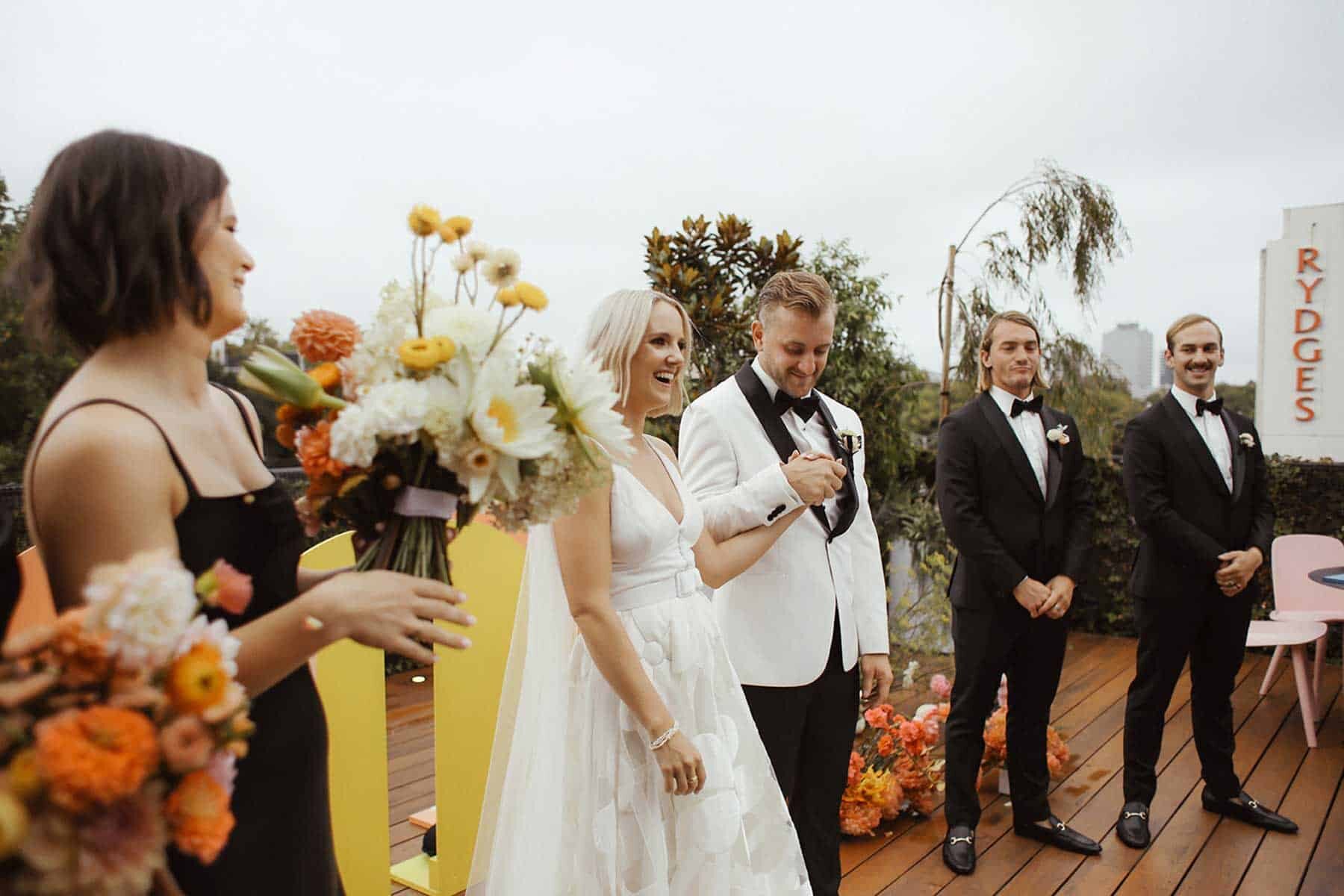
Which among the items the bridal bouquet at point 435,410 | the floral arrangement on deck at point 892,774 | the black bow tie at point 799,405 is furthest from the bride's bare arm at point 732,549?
the floral arrangement on deck at point 892,774

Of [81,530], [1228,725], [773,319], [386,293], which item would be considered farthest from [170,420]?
[1228,725]

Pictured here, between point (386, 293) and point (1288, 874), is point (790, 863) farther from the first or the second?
point (1288, 874)

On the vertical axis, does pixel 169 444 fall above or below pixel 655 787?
above

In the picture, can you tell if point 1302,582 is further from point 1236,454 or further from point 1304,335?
point 1304,335

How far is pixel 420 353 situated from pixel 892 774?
10.1 ft

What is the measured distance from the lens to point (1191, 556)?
10.6 ft

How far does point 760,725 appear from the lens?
224 cm

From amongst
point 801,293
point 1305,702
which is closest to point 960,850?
point 801,293

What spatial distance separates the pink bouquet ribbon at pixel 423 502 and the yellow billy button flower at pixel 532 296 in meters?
0.28

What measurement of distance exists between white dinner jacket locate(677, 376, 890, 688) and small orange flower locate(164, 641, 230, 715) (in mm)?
1506

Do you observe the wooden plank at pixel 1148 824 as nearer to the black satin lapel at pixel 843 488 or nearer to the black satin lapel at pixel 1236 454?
the black satin lapel at pixel 1236 454

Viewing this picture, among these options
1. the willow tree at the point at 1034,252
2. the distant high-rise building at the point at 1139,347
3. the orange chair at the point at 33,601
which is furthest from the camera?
the distant high-rise building at the point at 1139,347

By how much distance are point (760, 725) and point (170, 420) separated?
1.69 meters

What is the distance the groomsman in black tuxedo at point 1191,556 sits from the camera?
3291mm
